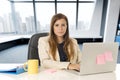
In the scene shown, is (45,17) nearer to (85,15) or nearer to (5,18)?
(5,18)

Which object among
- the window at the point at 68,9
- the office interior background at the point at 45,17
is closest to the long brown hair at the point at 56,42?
the office interior background at the point at 45,17

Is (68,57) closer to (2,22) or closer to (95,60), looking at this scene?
(95,60)

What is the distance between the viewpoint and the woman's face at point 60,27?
151 cm

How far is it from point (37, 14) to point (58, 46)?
5.92m

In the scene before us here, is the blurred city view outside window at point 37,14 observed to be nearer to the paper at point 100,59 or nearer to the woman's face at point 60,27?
the woman's face at point 60,27

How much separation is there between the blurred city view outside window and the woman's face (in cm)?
525

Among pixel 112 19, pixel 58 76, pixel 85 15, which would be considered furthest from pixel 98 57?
pixel 85 15

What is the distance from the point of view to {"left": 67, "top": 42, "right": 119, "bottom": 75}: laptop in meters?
1.10

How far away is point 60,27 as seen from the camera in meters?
1.51

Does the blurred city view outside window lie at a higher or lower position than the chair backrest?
higher

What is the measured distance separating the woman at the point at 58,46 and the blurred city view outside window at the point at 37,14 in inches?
206

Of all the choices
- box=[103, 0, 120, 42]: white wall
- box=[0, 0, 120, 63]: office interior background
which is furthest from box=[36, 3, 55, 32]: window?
box=[103, 0, 120, 42]: white wall

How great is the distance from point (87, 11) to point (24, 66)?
20.6 feet

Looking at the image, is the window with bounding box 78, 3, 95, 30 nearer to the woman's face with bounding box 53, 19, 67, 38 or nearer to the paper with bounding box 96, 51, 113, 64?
the woman's face with bounding box 53, 19, 67, 38
